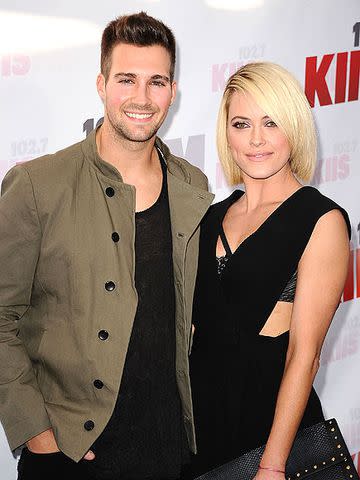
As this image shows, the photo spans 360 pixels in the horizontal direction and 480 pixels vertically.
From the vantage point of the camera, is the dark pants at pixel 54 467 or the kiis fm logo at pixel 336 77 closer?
the dark pants at pixel 54 467

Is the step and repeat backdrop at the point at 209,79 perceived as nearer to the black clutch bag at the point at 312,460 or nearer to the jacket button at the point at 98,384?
the jacket button at the point at 98,384

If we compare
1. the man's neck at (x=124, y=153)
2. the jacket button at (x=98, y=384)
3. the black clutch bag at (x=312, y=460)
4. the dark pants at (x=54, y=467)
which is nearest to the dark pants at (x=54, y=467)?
the dark pants at (x=54, y=467)

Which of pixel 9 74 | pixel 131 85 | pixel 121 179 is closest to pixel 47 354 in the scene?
pixel 121 179

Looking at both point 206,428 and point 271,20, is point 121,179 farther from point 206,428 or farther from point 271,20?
point 271,20

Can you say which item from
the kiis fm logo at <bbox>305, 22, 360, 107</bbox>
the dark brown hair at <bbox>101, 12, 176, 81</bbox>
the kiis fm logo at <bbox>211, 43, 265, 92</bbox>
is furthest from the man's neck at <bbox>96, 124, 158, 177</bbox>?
the kiis fm logo at <bbox>305, 22, 360, 107</bbox>

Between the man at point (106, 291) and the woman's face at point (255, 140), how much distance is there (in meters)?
0.25

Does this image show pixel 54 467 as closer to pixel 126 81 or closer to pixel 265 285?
pixel 265 285

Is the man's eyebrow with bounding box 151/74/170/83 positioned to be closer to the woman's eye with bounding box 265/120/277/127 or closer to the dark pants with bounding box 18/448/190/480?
the woman's eye with bounding box 265/120/277/127

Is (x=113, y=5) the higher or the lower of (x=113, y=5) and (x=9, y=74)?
the higher

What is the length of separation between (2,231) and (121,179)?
0.41 metres

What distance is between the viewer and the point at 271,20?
4.05 meters

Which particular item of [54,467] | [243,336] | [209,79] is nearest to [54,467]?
[54,467]

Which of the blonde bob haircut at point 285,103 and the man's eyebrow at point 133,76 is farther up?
the man's eyebrow at point 133,76

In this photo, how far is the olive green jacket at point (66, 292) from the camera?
2.62 m
